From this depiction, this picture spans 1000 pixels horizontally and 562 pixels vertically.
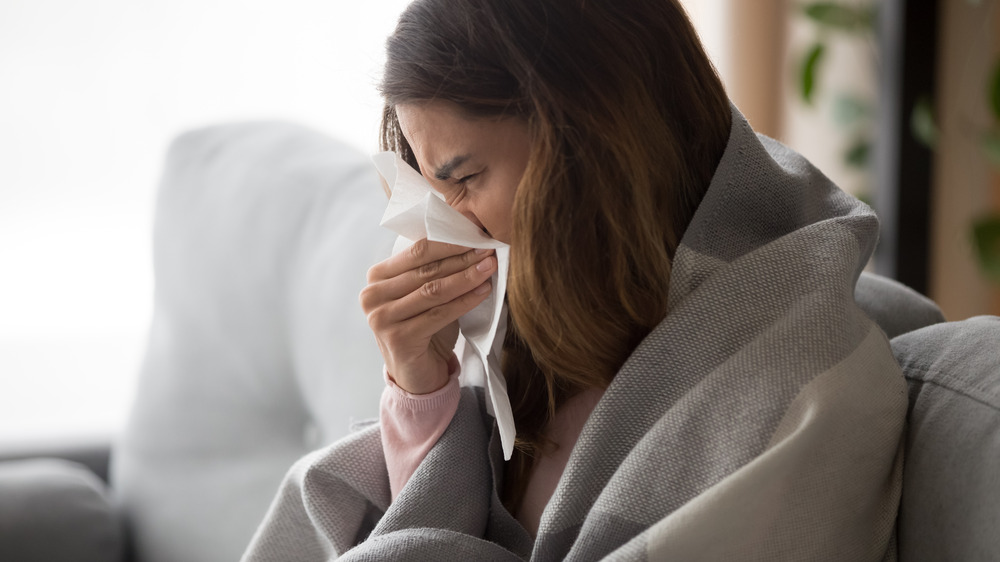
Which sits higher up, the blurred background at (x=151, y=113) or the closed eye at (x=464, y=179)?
the closed eye at (x=464, y=179)

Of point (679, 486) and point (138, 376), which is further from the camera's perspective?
point (138, 376)

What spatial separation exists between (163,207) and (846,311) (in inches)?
47.8

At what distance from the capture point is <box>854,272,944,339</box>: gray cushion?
2.95ft

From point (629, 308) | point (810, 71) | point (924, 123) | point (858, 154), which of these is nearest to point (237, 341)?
point (629, 308)

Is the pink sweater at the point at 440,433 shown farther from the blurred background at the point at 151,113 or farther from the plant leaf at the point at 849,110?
the plant leaf at the point at 849,110

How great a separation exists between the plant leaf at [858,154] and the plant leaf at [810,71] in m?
0.29

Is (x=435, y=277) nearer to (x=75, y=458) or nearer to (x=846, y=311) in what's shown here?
(x=846, y=311)

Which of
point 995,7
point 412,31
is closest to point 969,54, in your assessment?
point 995,7

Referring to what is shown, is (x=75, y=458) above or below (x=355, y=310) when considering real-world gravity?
below

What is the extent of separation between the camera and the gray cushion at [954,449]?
0.58 m

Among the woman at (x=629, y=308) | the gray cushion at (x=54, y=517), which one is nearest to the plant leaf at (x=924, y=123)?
the woman at (x=629, y=308)

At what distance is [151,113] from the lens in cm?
196

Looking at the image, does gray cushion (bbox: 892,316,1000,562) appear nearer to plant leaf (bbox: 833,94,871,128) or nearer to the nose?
the nose

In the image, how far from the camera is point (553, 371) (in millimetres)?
807
